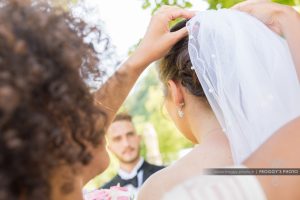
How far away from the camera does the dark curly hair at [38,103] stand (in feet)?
4.16

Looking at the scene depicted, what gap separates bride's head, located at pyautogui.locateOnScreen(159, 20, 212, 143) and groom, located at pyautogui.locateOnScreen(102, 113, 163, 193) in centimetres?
307

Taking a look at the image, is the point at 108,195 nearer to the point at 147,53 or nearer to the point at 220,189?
the point at 220,189

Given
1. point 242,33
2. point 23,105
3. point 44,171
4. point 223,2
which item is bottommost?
point 223,2

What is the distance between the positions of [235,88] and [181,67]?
0.30m

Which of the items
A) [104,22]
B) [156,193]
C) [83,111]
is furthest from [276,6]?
[83,111]

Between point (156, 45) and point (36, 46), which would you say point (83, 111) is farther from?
point (156, 45)

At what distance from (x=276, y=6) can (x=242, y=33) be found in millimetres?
198

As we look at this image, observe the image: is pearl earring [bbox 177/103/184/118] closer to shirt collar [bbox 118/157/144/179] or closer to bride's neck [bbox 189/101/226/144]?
bride's neck [bbox 189/101/226/144]

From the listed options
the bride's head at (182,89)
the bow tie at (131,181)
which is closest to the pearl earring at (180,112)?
the bride's head at (182,89)

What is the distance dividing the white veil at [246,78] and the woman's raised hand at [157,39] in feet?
0.37

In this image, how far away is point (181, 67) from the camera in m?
2.45

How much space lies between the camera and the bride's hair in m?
2.42

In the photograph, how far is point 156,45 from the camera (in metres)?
2.39

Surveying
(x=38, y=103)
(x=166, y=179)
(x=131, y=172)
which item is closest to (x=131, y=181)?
(x=131, y=172)
